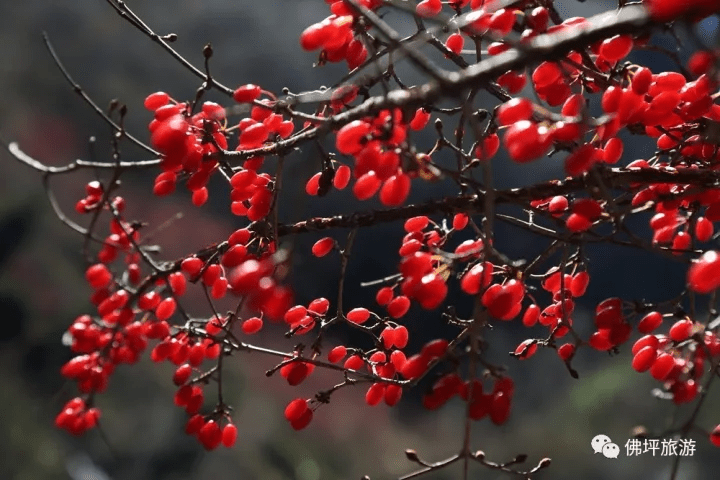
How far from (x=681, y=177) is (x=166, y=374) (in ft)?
4.43

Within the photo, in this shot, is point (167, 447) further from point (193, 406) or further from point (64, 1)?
point (64, 1)

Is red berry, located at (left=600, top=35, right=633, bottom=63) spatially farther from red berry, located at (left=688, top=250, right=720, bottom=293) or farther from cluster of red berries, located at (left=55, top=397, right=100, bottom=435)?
cluster of red berries, located at (left=55, top=397, right=100, bottom=435)

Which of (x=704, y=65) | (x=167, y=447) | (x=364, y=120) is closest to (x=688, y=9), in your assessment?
(x=704, y=65)

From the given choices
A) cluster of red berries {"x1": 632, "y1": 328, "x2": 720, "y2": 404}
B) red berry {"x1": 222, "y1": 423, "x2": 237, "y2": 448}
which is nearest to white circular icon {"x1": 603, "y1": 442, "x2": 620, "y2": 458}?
cluster of red berries {"x1": 632, "y1": 328, "x2": 720, "y2": 404}

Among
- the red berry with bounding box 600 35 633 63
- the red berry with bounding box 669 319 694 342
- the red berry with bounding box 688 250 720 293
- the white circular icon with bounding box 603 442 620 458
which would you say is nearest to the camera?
the red berry with bounding box 688 250 720 293

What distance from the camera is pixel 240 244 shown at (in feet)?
2.34

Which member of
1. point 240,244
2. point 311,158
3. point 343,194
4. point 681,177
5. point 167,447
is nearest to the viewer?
point 311,158

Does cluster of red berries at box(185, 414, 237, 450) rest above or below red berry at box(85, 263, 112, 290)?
below

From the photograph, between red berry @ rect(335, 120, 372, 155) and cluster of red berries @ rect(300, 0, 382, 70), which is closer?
red berry @ rect(335, 120, 372, 155)

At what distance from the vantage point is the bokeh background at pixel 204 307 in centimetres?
146

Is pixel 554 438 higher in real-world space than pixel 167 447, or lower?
lower

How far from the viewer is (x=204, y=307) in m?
1.62

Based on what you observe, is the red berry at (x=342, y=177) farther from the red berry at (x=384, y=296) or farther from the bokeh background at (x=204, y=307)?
the bokeh background at (x=204, y=307)

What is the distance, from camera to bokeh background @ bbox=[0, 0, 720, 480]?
1.46 meters
